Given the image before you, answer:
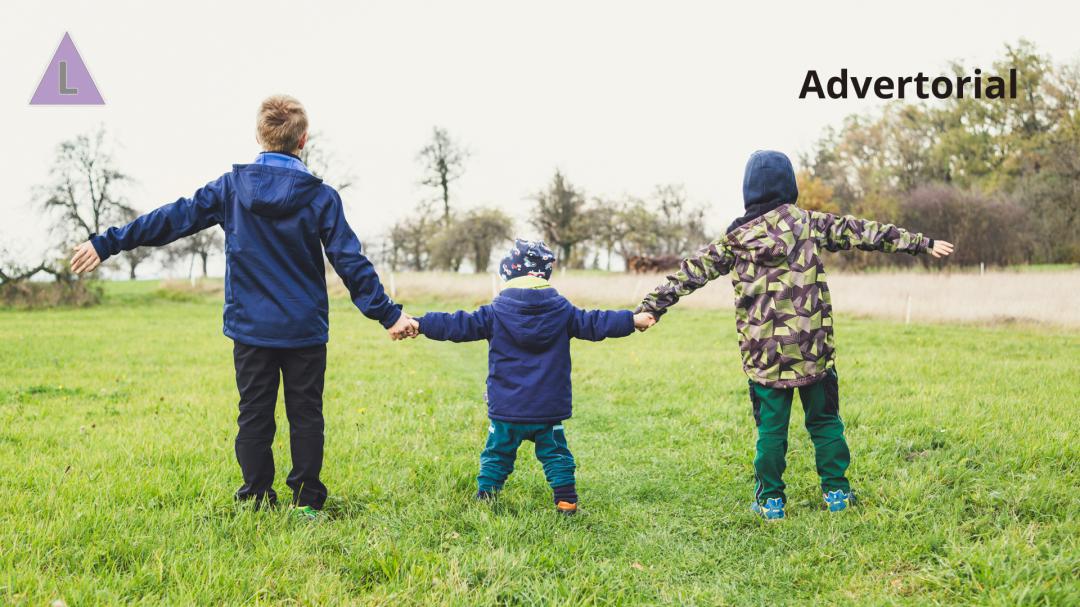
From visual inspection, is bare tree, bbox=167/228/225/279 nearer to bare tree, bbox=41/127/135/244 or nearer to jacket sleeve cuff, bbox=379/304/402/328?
bare tree, bbox=41/127/135/244

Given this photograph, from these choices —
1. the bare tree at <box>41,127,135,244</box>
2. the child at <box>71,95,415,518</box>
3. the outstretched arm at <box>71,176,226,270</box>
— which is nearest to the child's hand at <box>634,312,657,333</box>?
the child at <box>71,95,415,518</box>

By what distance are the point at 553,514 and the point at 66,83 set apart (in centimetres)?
773

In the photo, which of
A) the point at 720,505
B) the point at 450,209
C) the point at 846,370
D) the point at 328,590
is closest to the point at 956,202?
the point at 450,209

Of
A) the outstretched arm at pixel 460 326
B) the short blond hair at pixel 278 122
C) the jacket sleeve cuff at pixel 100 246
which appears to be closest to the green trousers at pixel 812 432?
the outstretched arm at pixel 460 326

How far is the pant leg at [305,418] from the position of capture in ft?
12.9

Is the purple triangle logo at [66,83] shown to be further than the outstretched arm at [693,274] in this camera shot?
Yes

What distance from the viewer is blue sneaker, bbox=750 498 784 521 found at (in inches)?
162

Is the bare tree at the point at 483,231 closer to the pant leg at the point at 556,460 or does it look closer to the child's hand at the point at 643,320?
the child's hand at the point at 643,320

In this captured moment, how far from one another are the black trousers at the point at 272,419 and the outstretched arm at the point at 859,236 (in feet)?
9.32

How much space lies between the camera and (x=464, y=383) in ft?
30.3

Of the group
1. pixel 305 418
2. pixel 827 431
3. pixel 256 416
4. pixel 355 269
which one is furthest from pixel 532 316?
pixel 827 431

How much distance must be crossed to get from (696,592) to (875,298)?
1757 cm

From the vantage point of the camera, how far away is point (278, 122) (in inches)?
152

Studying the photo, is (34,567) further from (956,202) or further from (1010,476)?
(956,202)
